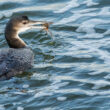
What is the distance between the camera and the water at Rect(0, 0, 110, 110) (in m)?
8.46

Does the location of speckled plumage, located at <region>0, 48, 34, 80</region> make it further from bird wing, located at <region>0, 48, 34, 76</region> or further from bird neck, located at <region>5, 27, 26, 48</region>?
bird neck, located at <region>5, 27, 26, 48</region>

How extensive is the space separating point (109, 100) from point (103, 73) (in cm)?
129

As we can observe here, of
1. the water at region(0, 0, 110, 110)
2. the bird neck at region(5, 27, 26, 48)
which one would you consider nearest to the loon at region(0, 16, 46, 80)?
the bird neck at region(5, 27, 26, 48)

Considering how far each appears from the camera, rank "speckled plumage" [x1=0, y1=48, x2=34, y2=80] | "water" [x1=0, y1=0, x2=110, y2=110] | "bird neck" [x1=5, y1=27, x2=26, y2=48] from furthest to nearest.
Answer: "bird neck" [x1=5, y1=27, x2=26, y2=48] → "speckled plumage" [x1=0, y1=48, x2=34, y2=80] → "water" [x1=0, y1=0, x2=110, y2=110]

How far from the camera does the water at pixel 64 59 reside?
8461mm

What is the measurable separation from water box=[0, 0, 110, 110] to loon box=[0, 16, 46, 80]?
0.17 m

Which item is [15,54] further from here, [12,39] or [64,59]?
[64,59]

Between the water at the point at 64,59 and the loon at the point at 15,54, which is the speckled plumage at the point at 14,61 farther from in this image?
the water at the point at 64,59

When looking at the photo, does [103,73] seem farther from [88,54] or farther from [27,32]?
[27,32]

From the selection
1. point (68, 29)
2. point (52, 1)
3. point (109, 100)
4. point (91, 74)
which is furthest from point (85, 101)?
point (52, 1)

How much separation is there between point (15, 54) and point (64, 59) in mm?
1055

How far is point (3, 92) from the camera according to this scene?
351 inches

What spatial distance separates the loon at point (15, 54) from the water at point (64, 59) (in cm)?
17

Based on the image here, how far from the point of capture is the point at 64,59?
408 inches
